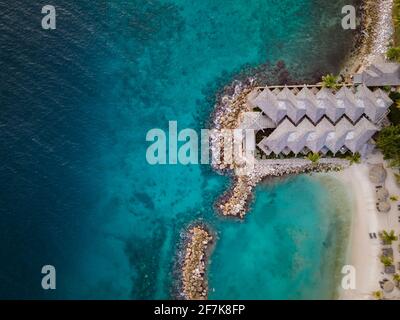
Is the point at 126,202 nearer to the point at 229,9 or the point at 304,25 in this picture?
the point at 229,9

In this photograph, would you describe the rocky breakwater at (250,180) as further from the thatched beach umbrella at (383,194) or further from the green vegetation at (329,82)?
the green vegetation at (329,82)

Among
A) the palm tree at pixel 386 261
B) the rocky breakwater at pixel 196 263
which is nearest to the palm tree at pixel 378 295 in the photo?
the palm tree at pixel 386 261

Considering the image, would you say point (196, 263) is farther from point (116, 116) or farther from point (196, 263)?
point (116, 116)

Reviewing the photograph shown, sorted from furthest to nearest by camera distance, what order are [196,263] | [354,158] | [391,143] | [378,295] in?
[196,263], [354,158], [378,295], [391,143]

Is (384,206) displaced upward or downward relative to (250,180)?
downward

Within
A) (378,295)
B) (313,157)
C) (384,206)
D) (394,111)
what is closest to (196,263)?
(313,157)
